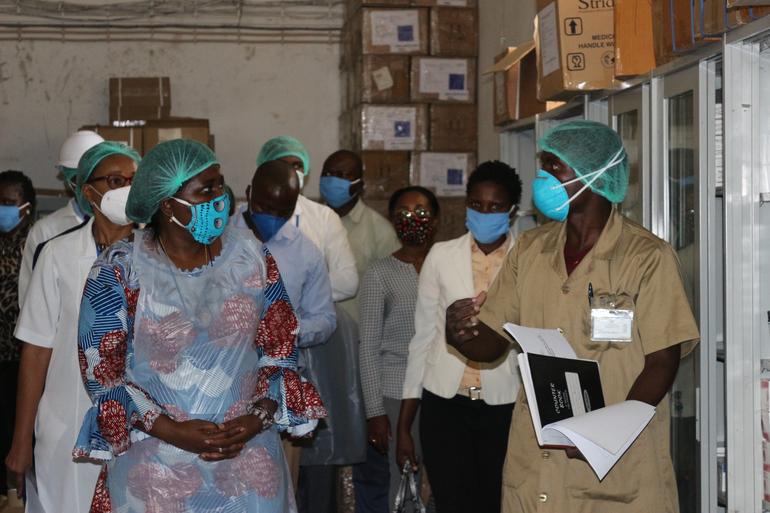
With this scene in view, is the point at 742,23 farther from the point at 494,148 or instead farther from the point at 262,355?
the point at 494,148

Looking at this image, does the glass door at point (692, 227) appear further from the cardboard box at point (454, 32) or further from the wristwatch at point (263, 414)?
the cardboard box at point (454, 32)

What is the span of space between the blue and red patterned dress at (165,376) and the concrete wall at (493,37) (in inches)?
136

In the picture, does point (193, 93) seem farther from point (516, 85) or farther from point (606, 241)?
point (606, 241)

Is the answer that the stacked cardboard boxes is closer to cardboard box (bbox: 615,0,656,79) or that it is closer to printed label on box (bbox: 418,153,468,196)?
printed label on box (bbox: 418,153,468,196)

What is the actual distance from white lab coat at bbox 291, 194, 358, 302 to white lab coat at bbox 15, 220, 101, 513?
1.67m

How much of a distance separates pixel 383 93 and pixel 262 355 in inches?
161

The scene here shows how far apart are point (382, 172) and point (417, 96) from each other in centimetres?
52

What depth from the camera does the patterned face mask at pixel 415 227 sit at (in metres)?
4.25

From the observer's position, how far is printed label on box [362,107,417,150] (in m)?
6.48

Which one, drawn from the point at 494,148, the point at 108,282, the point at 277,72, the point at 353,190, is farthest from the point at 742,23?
the point at 277,72

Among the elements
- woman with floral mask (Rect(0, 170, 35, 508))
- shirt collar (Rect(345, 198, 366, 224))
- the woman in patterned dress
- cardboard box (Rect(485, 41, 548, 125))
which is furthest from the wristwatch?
shirt collar (Rect(345, 198, 366, 224))

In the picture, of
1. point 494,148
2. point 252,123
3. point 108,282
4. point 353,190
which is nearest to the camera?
point 108,282

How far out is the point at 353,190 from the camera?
5.50 m

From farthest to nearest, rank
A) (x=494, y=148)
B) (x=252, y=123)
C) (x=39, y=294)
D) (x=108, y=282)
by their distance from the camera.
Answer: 1. (x=252, y=123)
2. (x=494, y=148)
3. (x=39, y=294)
4. (x=108, y=282)
